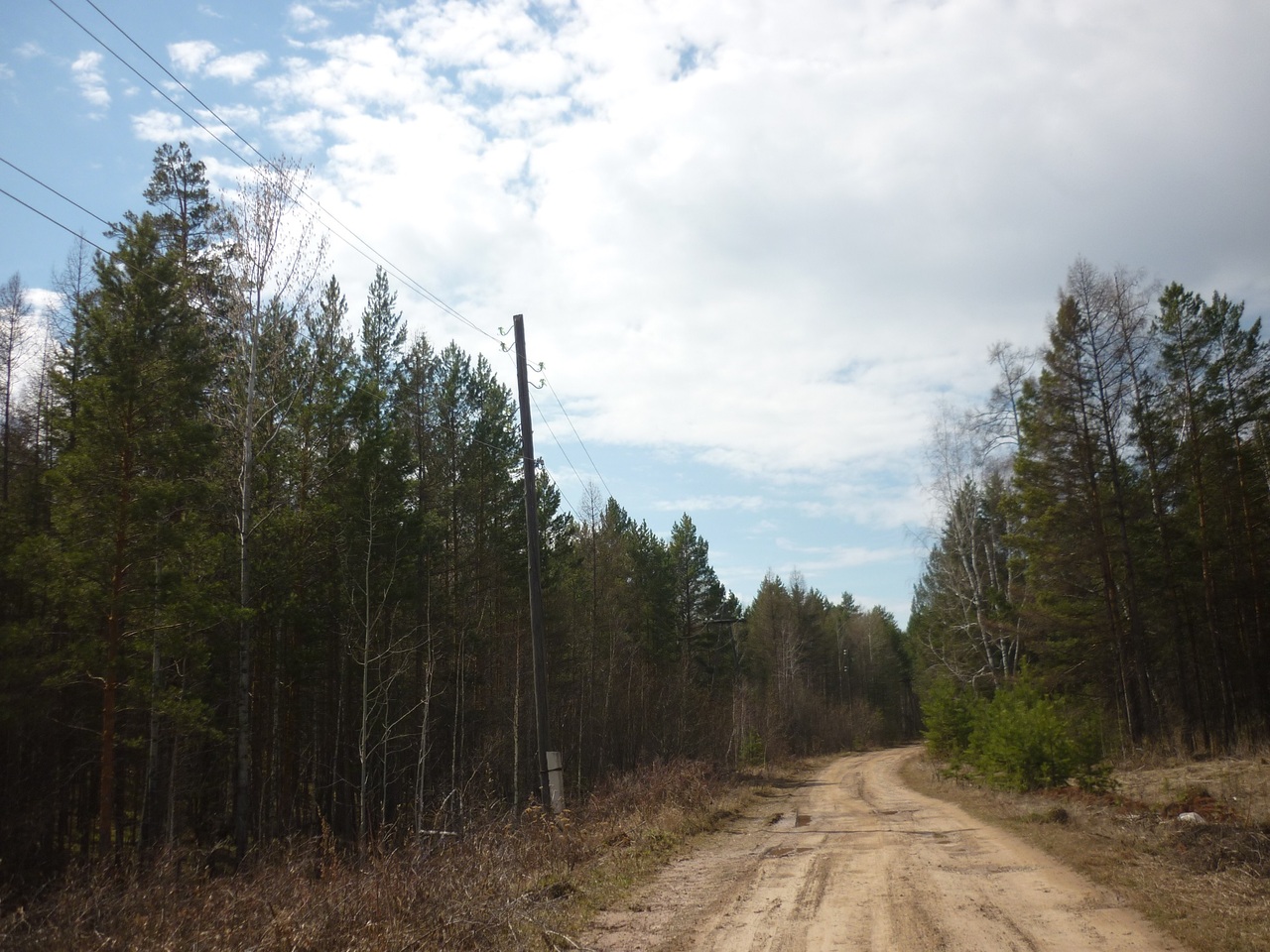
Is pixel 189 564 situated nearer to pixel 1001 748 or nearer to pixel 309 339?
pixel 309 339

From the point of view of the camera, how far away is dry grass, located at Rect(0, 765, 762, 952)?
19.0 ft

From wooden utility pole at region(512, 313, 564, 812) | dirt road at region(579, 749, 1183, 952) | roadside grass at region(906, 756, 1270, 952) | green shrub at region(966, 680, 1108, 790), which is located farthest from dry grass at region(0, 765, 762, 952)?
green shrub at region(966, 680, 1108, 790)

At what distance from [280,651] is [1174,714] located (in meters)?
28.5

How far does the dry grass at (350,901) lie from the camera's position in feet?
19.0

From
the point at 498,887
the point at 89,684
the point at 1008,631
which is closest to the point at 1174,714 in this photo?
the point at 1008,631

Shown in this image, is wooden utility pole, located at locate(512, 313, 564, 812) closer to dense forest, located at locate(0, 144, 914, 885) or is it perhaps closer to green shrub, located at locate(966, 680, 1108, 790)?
dense forest, located at locate(0, 144, 914, 885)

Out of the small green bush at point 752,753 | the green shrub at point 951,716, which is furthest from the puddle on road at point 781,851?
the small green bush at point 752,753

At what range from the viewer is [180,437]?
1568cm

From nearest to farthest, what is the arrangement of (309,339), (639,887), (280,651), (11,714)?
(639,887), (11,714), (309,339), (280,651)

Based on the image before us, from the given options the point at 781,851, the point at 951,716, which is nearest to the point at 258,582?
the point at 781,851

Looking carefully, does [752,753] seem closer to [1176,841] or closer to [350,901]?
[1176,841]

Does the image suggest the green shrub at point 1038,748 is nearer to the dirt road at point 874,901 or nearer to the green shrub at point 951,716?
the dirt road at point 874,901

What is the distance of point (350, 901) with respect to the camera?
654 cm

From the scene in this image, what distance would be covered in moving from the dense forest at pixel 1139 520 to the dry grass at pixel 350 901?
732 inches
